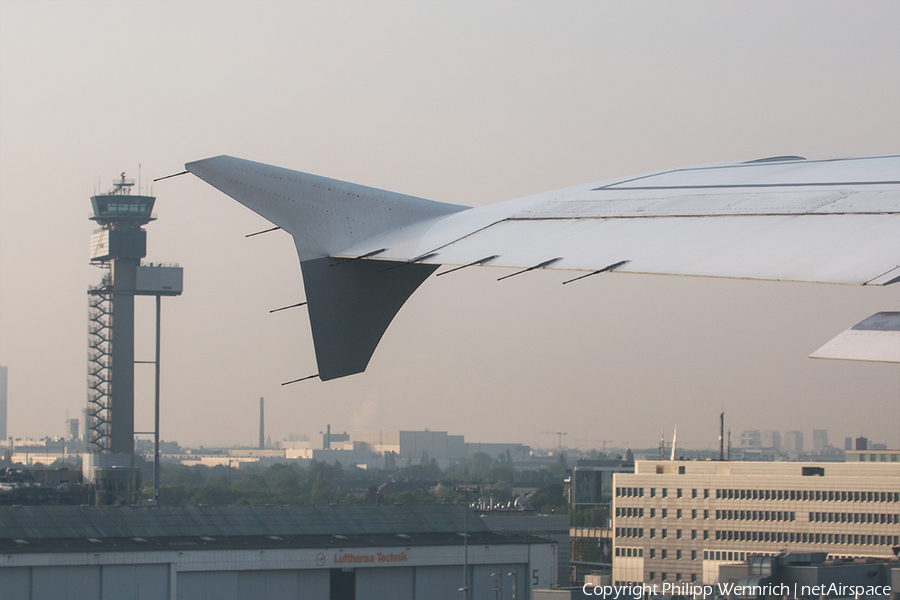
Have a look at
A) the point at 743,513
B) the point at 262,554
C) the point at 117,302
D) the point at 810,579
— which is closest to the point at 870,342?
the point at 810,579

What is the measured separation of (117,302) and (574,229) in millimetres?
183533

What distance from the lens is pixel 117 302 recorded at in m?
186

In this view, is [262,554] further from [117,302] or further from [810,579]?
[117,302]

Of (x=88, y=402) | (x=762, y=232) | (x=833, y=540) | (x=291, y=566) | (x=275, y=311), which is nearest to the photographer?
(x=762, y=232)

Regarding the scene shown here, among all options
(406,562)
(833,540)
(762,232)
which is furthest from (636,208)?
(833,540)

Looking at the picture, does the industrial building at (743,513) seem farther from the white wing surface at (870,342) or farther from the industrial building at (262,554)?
the white wing surface at (870,342)

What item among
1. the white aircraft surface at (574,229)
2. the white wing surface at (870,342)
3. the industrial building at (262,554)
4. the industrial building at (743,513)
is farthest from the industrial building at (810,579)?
the industrial building at (743,513)

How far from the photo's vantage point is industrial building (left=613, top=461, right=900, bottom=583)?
97375 millimetres

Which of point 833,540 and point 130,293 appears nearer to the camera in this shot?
point 833,540

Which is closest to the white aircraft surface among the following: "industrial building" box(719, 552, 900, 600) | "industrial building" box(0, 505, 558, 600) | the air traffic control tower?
"industrial building" box(719, 552, 900, 600)

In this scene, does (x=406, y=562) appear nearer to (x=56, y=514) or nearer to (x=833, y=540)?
(x=56, y=514)

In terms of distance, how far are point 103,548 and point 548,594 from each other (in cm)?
2615

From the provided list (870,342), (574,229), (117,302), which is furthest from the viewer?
(117,302)

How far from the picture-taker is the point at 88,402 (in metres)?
186
